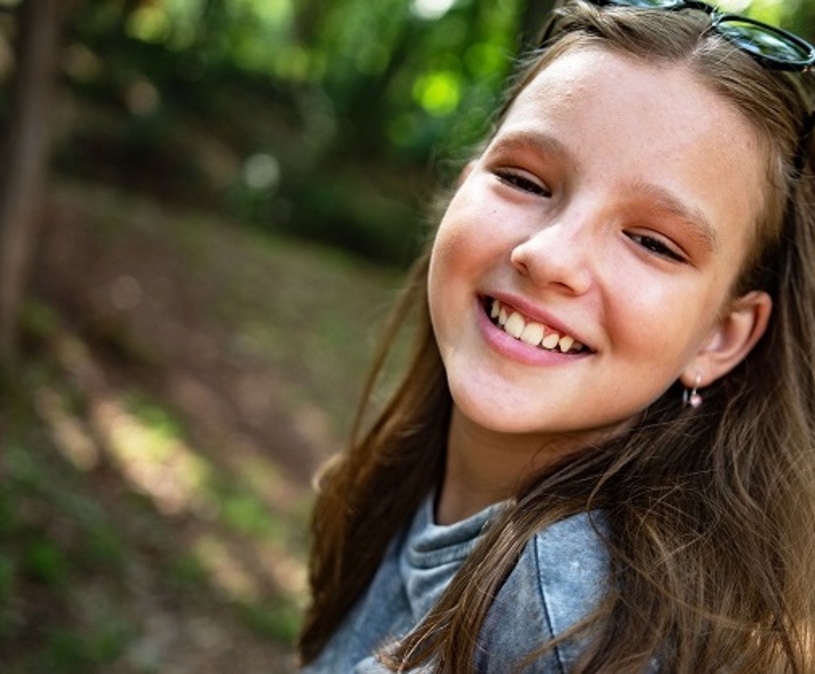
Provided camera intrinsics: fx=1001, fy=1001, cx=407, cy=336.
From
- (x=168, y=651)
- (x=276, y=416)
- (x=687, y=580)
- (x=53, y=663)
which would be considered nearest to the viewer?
(x=687, y=580)

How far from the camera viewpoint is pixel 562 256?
1.41 metres

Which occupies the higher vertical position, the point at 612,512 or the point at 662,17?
the point at 662,17

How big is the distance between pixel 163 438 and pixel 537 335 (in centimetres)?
483

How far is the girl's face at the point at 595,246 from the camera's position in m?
1.43

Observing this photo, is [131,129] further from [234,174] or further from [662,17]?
[662,17]

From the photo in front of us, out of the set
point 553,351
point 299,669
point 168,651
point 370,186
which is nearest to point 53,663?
point 168,651

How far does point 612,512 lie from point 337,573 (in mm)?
824

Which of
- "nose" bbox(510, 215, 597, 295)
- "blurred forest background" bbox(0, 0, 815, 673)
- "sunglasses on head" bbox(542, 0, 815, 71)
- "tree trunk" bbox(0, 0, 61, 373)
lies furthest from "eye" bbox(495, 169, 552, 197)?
"tree trunk" bbox(0, 0, 61, 373)

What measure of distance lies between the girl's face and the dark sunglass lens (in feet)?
0.47

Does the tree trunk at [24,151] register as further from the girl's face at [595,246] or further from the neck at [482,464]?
the girl's face at [595,246]

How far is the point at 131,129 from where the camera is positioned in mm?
10398

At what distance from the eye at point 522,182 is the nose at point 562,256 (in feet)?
0.34

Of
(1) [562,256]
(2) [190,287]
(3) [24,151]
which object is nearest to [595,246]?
(1) [562,256]

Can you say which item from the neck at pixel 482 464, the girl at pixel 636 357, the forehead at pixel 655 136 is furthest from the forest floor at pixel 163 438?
the forehead at pixel 655 136
